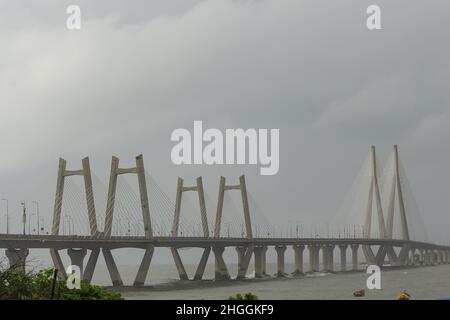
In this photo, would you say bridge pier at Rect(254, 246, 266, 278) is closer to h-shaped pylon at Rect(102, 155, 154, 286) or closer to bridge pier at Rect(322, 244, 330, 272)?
bridge pier at Rect(322, 244, 330, 272)

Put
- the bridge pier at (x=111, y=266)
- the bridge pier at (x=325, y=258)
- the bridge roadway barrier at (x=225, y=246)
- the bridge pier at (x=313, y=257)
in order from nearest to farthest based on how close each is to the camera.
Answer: the bridge roadway barrier at (x=225, y=246) < the bridge pier at (x=111, y=266) < the bridge pier at (x=313, y=257) < the bridge pier at (x=325, y=258)

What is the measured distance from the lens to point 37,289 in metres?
35.0

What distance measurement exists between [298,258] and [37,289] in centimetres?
11839

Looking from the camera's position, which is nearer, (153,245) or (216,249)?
(153,245)

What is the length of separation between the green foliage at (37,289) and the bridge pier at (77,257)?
50.1m

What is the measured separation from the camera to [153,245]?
321ft

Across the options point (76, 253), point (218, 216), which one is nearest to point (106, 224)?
point (76, 253)


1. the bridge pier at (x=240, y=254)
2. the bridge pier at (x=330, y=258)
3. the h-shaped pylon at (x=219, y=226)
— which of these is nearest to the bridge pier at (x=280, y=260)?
the bridge pier at (x=330, y=258)

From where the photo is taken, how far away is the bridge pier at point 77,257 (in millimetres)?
89250

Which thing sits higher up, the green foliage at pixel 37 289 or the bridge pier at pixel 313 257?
the green foliage at pixel 37 289

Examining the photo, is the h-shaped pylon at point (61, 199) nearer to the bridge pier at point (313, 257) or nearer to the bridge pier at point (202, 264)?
the bridge pier at point (202, 264)
